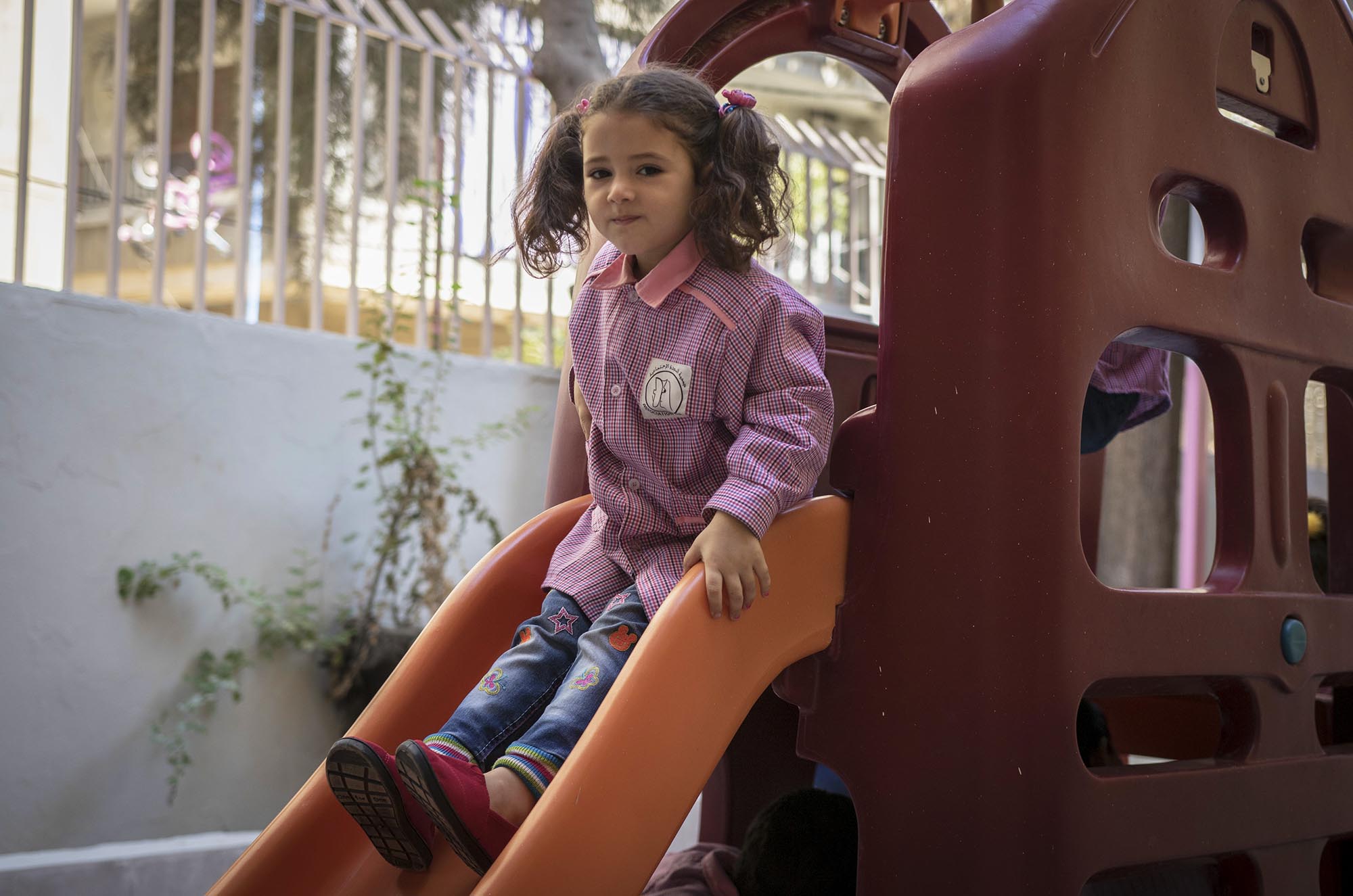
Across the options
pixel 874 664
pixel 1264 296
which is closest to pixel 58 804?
pixel 874 664

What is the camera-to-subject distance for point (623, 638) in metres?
1.34

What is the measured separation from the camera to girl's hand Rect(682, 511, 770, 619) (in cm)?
123

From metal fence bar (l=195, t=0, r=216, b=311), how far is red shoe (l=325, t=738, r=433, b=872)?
209 centimetres

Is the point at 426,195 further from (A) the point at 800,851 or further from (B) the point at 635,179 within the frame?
(A) the point at 800,851

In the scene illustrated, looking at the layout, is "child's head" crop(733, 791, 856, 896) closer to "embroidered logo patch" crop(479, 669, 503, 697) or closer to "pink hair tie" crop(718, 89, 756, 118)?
"embroidered logo patch" crop(479, 669, 503, 697)

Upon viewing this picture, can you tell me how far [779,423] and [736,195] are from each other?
0.29m

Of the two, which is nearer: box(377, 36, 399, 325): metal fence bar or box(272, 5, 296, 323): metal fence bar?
box(272, 5, 296, 323): metal fence bar

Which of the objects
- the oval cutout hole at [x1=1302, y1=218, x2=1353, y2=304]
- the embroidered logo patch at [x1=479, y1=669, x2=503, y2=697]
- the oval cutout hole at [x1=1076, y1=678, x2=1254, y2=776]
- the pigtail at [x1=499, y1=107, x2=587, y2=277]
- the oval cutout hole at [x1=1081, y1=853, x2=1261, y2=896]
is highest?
the pigtail at [x1=499, y1=107, x2=587, y2=277]

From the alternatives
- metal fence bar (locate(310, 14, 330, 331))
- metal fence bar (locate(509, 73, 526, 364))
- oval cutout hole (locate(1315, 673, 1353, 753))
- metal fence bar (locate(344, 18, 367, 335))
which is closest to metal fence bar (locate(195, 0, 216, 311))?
metal fence bar (locate(310, 14, 330, 331))

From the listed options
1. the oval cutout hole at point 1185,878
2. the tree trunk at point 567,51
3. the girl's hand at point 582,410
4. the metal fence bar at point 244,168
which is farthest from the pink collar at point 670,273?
the tree trunk at point 567,51

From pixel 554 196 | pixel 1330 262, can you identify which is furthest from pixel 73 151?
pixel 1330 262

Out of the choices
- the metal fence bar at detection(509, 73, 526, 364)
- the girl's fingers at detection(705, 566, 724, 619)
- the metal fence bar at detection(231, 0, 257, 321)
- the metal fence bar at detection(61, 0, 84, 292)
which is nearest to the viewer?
the girl's fingers at detection(705, 566, 724, 619)

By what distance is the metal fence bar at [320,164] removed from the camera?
10.4 ft

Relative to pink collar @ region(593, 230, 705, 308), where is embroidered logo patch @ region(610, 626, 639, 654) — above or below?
below
